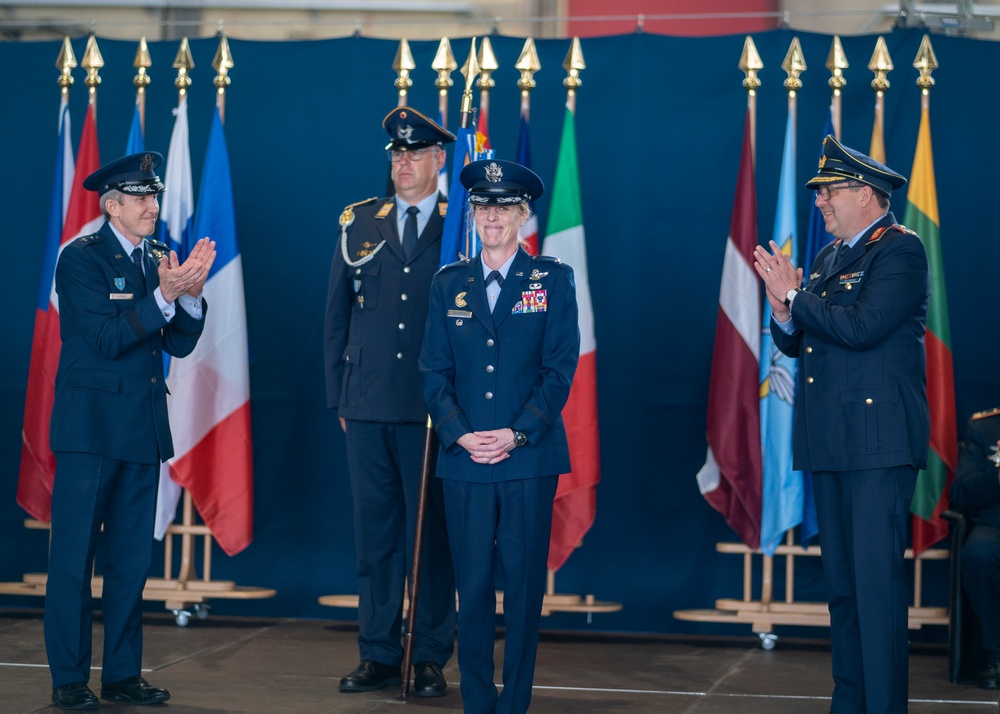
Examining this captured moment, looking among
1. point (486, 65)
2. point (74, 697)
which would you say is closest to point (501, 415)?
point (74, 697)

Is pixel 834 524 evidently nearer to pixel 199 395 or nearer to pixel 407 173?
pixel 407 173

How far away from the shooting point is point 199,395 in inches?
201

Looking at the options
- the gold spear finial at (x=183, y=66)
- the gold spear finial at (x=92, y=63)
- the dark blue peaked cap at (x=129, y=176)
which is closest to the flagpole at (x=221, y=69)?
the gold spear finial at (x=183, y=66)

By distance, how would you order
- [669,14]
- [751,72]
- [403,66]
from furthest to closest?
[669,14], [403,66], [751,72]

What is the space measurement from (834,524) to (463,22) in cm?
349

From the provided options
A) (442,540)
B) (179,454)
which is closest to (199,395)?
(179,454)

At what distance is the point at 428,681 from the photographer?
4.03 meters

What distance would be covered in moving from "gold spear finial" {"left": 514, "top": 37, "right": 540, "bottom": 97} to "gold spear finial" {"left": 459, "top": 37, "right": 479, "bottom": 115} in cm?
18

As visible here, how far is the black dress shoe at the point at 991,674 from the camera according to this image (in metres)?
4.21

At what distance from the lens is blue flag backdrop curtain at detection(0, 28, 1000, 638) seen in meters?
5.07

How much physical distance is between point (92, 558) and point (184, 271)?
92cm

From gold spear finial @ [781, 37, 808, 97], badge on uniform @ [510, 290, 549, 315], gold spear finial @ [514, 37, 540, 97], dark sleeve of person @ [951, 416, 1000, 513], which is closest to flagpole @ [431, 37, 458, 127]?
gold spear finial @ [514, 37, 540, 97]

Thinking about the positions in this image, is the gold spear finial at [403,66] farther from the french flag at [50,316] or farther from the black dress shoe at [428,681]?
the black dress shoe at [428,681]

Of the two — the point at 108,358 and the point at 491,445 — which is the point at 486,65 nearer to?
the point at 108,358
